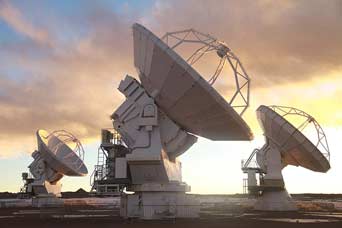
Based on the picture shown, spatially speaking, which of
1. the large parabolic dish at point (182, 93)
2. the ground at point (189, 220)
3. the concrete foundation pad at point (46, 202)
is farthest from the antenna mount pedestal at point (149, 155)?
the concrete foundation pad at point (46, 202)

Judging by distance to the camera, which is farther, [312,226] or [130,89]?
[130,89]

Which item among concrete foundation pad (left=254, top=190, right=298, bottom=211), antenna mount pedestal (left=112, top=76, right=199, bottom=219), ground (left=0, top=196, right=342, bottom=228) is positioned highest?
antenna mount pedestal (left=112, top=76, right=199, bottom=219)

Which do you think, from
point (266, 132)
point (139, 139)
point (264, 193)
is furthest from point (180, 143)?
point (264, 193)

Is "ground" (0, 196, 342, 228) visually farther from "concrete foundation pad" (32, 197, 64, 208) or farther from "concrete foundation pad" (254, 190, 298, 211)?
"concrete foundation pad" (32, 197, 64, 208)

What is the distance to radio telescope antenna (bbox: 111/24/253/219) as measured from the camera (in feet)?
104

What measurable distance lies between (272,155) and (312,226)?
2382cm

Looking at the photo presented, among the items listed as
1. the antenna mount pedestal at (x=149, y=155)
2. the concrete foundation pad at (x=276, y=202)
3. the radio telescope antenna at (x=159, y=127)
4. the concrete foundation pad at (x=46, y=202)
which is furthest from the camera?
the concrete foundation pad at (x=46, y=202)

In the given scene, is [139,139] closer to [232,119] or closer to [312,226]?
[232,119]

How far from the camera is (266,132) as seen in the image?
53.1m

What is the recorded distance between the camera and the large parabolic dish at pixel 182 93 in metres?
30.4

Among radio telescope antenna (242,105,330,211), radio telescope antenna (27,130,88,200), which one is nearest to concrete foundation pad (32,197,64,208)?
radio telescope antenna (27,130,88,200)

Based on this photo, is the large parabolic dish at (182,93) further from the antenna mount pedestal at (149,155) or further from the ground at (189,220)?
the ground at (189,220)

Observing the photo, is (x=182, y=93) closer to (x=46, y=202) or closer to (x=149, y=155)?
(x=149, y=155)

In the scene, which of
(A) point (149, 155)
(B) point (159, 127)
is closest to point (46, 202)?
(B) point (159, 127)
